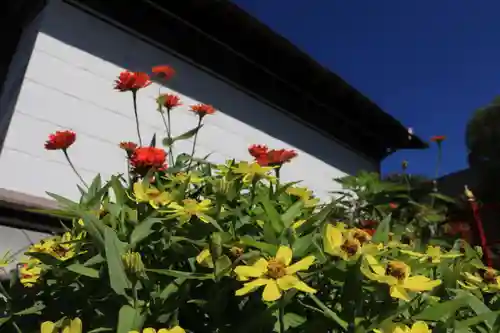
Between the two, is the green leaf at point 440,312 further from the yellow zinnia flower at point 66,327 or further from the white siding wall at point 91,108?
the white siding wall at point 91,108

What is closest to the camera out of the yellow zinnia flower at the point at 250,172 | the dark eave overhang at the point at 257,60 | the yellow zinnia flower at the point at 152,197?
the yellow zinnia flower at the point at 152,197

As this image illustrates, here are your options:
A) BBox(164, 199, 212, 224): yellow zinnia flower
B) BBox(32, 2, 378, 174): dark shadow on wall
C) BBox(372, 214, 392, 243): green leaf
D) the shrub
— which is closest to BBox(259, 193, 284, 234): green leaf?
the shrub

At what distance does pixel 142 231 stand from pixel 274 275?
0.25m

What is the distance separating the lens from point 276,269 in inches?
28.7

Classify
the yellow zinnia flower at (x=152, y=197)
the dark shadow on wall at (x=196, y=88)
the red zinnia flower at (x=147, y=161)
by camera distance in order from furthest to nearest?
the dark shadow on wall at (x=196, y=88) → the red zinnia flower at (x=147, y=161) → the yellow zinnia flower at (x=152, y=197)

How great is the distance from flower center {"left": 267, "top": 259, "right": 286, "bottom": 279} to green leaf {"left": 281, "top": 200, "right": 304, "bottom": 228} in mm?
127

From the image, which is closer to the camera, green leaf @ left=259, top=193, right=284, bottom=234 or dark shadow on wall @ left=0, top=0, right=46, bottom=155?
green leaf @ left=259, top=193, right=284, bottom=234

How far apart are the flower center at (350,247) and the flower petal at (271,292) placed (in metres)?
0.14

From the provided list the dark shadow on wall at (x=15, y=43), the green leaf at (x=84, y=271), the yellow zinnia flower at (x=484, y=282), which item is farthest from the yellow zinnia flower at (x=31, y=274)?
the dark shadow on wall at (x=15, y=43)

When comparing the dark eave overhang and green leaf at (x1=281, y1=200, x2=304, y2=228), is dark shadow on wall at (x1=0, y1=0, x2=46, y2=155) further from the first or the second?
green leaf at (x1=281, y1=200, x2=304, y2=228)

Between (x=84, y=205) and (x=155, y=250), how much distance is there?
0.92 ft

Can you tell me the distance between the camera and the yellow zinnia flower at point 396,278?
0.74 meters

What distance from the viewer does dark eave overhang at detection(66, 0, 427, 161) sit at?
317cm

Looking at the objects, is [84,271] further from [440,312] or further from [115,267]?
[440,312]
